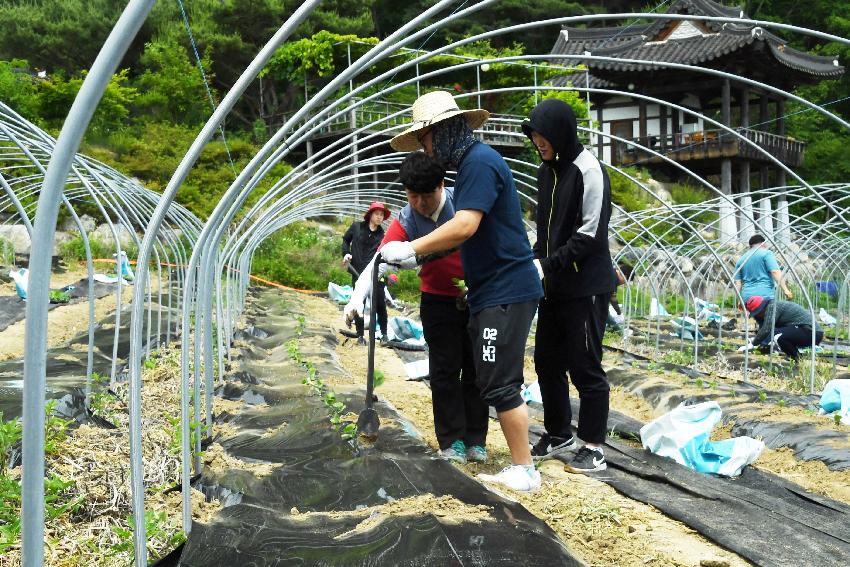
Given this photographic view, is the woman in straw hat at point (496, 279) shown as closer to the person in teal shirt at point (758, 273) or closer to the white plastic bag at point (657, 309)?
the person in teal shirt at point (758, 273)

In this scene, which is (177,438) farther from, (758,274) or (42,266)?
(758,274)

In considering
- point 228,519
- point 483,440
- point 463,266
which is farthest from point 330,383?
point 228,519

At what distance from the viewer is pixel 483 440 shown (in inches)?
164

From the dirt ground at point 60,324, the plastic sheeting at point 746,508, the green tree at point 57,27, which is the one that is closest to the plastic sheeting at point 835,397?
the plastic sheeting at point 746,508

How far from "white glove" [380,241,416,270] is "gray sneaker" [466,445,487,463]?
1.12 m

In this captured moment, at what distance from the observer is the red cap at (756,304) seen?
8.80 m

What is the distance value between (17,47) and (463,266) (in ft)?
77.9

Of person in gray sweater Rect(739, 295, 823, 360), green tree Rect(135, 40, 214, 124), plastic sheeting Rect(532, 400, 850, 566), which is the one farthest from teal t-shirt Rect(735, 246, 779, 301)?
green tree Rect(135, 40, 214, 124)

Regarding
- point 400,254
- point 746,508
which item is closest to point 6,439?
point 400,254

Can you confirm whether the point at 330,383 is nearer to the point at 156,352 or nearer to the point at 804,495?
the point at 156,352

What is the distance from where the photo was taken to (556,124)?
3.86m

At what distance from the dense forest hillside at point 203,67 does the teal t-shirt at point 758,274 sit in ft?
35.9

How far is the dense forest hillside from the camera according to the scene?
789 inches

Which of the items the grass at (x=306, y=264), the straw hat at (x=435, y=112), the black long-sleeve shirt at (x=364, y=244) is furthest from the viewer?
the grass at (x=306, y=264)
